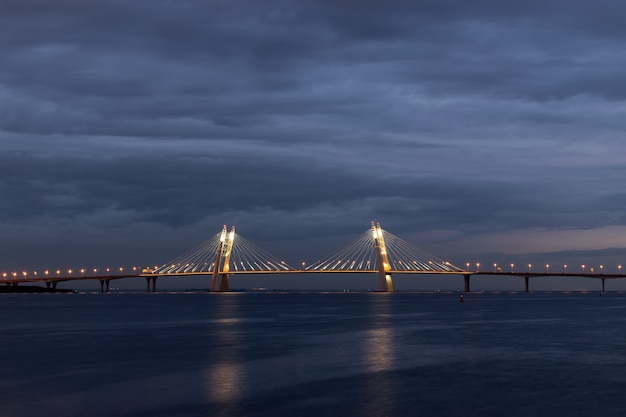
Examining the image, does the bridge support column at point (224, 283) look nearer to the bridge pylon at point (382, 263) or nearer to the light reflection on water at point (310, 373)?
the bridge pylon at point (382, 263)

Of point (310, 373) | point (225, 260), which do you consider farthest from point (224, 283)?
point (310, 373)

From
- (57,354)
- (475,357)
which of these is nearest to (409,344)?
(475,357)

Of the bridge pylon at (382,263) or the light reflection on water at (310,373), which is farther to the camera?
the bridge pylon at (382,263)

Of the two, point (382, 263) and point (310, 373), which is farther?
point (382, 263)

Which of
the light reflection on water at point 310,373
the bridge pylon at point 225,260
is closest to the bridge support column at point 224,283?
the bridge pylon at point 225,260

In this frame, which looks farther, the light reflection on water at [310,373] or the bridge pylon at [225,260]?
the bridge pylon at [225,260]

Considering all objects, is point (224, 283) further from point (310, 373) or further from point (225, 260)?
point (310, 373)

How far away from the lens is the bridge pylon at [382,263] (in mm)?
168500

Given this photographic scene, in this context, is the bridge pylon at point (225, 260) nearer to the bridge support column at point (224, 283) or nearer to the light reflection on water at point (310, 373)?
the bridge support column at point (224, 283)

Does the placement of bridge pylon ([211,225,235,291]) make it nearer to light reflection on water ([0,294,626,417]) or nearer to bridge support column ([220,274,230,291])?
bridge support column ([220,274,230,291])

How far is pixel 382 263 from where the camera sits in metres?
169

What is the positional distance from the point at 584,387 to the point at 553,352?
14049 millimetres

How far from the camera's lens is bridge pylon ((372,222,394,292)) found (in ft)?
553

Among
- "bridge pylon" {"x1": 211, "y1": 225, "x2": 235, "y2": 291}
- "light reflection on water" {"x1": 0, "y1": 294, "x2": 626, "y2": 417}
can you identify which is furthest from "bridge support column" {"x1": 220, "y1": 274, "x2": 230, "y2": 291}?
"light reflection on water" {"x1": 0, "y1": 294, "x2": 626, "y2": 417}
